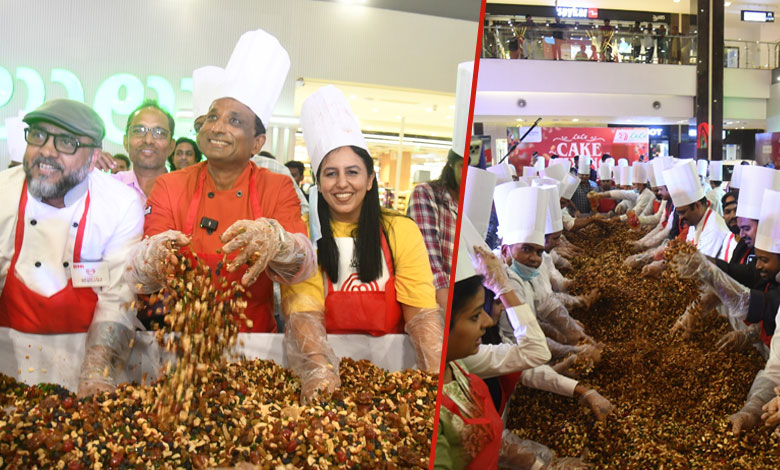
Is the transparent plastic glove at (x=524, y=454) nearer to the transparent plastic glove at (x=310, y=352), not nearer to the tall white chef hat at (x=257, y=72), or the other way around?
the transparent plastic glove at (x=310, y=352)

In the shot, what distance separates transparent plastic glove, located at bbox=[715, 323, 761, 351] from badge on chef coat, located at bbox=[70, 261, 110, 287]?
112 cm

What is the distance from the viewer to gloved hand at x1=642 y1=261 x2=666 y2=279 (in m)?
1.35

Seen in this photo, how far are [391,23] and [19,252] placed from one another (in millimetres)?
644

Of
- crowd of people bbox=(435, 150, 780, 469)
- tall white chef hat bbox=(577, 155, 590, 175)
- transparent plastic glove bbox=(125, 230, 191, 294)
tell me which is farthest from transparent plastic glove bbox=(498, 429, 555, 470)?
transparent plastic glove bbox=(125, 230, 191, 294)

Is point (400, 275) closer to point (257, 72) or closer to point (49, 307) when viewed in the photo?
point (257, 72)

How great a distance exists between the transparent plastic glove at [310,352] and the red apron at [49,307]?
291 mm

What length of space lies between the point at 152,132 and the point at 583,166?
0.85m

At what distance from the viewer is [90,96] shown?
0.94 m

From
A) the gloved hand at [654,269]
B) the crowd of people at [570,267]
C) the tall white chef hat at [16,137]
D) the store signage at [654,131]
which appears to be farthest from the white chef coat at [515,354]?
the tall white chef hat at [16,137]

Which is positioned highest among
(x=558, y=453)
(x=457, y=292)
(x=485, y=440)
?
(x=457, y=292)

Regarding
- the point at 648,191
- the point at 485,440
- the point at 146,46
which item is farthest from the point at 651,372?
the point at 146,46

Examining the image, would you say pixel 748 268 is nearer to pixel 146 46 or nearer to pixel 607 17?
pixel 607 17

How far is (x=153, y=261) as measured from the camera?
36.0 inches

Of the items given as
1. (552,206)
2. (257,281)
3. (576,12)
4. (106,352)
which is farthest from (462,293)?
(576,12)
